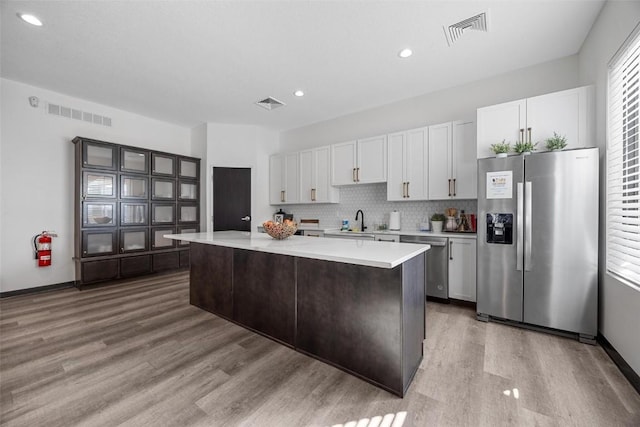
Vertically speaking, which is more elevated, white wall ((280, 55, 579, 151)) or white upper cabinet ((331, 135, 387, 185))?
white wall ((280, 55, 579, 151))

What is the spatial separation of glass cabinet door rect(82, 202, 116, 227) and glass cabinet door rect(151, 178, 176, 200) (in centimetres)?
66

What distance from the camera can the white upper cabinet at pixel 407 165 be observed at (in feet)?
12.3

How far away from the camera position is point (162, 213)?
488cm

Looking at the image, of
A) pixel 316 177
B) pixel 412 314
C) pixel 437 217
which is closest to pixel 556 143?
pixel 437 217

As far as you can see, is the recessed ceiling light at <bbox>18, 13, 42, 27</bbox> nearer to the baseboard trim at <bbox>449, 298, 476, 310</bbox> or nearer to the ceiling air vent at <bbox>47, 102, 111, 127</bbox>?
the ceiling air vent at <bbox>47, 102, 111, 127</bbox>

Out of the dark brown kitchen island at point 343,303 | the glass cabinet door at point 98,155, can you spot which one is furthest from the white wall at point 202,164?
the dark brown kitchen island at point 343,303

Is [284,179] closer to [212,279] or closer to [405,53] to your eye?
[212,279]

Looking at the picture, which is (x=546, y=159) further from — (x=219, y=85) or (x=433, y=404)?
(x=219, y=85)

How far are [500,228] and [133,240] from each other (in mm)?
5276

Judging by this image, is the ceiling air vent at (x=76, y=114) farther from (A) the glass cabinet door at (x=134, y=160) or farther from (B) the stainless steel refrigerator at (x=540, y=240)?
(B) the stainless steel refrigerator at (x=540, y=240)

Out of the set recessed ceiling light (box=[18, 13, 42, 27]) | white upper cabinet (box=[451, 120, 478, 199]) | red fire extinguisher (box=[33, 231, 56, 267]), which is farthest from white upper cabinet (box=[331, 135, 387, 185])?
red fire extinguisher (box=[33, 231, 56, 267])

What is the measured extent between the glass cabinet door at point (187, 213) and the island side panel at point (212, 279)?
2149 mm

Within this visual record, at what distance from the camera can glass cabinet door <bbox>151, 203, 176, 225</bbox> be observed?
475cm

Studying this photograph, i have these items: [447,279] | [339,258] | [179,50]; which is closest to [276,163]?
[179,50]
